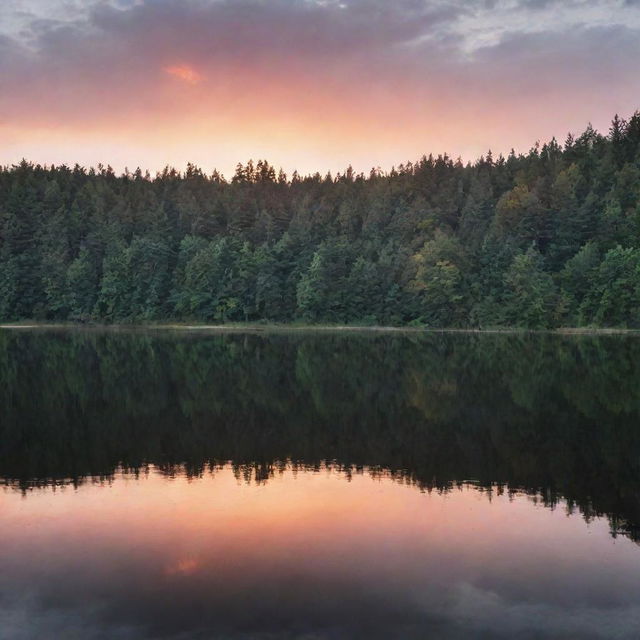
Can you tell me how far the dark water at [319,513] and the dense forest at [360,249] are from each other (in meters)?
69.2

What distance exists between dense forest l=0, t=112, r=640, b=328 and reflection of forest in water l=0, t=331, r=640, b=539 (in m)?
52.4

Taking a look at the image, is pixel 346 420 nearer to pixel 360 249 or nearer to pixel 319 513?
pixel 319 513

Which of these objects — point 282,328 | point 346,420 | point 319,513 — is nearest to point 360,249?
point 282,328

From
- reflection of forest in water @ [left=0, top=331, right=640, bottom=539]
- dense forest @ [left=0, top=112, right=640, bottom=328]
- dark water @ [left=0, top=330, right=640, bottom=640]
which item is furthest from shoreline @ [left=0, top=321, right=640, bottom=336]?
dark water @ [left=0, top=330, right=640, bottom=640]

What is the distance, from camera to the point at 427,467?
2047 centimetres

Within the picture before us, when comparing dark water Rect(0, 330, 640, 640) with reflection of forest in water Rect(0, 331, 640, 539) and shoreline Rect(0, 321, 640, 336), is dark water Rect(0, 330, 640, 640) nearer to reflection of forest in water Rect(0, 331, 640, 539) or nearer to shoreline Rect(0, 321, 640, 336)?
reflection of forest in water Rect(0, 331, 640, 539)

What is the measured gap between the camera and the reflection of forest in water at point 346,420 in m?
19.9

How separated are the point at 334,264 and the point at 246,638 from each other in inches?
4154

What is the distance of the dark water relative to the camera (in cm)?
1126

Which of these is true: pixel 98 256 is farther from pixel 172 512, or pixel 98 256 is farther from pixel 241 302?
pixel 172 512

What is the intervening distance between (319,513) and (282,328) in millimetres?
93111

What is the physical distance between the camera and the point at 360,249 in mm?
124500

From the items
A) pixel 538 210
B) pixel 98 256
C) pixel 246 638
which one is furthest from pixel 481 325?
pixel 246 638

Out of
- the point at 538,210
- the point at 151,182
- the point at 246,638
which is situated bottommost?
the point at 246,638
